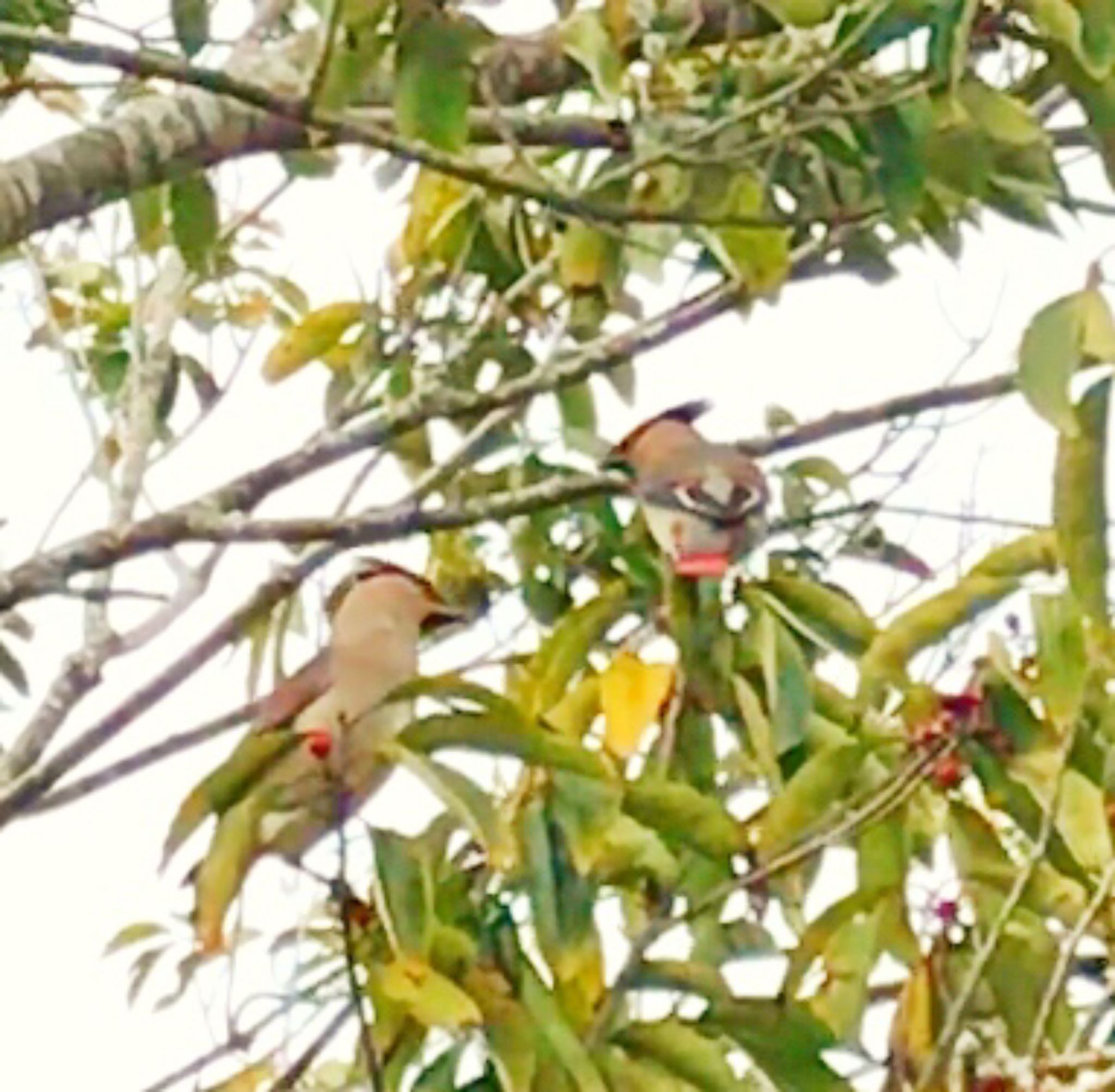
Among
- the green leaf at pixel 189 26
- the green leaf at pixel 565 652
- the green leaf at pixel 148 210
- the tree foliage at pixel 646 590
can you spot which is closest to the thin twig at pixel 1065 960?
the tree foliage at pixel 646 590

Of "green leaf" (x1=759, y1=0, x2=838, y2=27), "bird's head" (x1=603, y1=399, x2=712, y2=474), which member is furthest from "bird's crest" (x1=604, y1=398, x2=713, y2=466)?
"green leaf" (x1=759, y1=0, x2=838, y2=27)

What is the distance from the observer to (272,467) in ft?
5.59

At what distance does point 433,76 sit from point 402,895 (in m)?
0.37

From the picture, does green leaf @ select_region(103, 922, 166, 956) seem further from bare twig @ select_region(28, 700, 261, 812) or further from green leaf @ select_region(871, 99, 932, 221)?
green leaf @ select_region(871, 99, 932, 221)

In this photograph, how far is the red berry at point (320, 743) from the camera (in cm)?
127

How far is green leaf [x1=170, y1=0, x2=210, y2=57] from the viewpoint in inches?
60.1

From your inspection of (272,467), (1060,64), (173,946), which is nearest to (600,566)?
(272,467)

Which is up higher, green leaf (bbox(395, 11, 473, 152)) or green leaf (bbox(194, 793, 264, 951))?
Answer: green leaf (bbox(395, 11, 473, 152))

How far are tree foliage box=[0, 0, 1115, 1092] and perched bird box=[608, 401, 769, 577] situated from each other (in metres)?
0.02

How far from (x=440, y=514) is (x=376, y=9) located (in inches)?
11.9

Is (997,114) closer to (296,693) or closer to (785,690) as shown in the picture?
(785,690)

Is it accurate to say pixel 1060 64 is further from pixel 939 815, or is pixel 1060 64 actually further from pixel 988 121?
pixel 939 815

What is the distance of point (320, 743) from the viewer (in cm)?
127

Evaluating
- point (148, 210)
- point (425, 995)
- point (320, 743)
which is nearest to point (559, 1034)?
point (425, 995)
